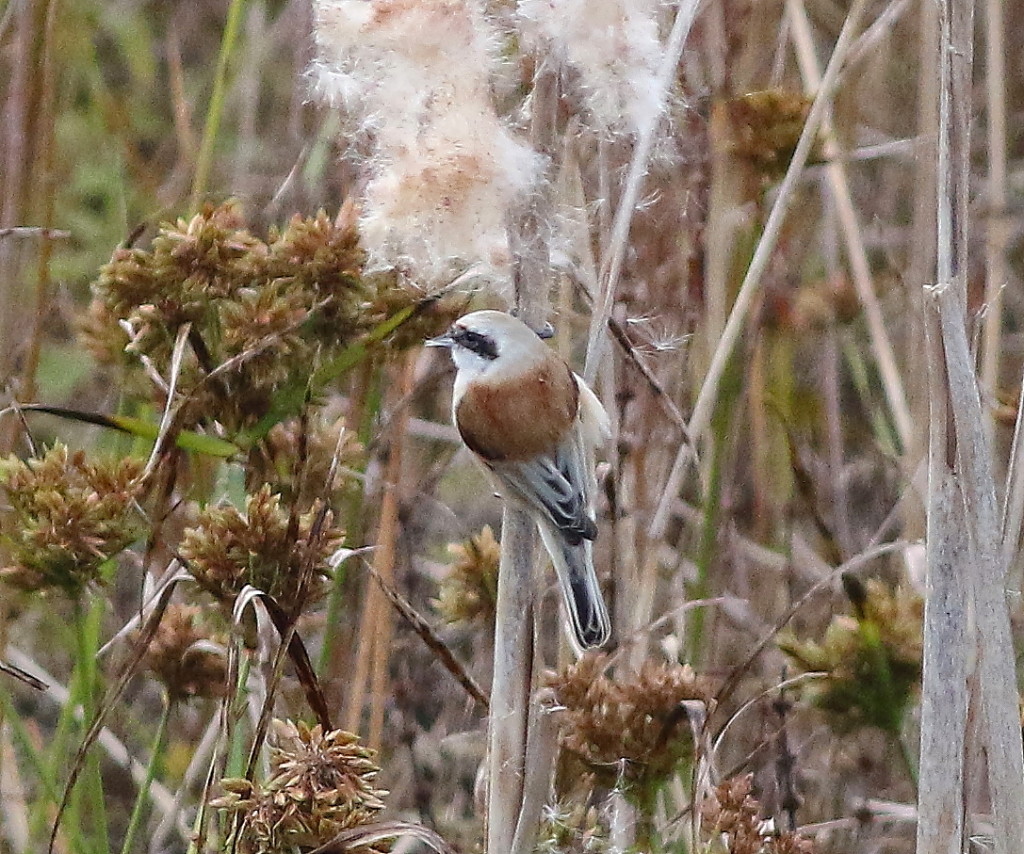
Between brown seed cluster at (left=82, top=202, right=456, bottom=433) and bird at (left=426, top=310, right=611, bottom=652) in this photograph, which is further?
bird at (left=426, top=310, right=611, bottom=652)

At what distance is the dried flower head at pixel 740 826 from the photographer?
4.28ft

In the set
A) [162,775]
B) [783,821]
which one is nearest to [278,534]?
[783,821]

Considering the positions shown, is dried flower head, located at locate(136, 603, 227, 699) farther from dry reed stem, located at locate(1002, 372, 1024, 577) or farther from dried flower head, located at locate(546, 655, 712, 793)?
dry reed stem, located at locate(1002, 372, 1024, 577)

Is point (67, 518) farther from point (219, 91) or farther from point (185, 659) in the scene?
point (219, 91)

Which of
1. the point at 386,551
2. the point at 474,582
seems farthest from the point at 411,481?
the point at 474,582

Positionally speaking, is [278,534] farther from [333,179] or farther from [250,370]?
[333,179]

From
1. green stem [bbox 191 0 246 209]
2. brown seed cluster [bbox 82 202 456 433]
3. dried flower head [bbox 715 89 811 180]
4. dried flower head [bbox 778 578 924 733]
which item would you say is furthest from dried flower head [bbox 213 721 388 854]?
dried flower head [bbox 715 89 811 180]

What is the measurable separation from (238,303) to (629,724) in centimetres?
59

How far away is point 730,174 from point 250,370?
1101 mm

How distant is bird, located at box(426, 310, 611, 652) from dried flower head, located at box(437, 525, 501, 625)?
69mm

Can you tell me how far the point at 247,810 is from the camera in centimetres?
116

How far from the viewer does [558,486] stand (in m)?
1.69

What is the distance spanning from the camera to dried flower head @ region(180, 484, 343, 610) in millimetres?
1319

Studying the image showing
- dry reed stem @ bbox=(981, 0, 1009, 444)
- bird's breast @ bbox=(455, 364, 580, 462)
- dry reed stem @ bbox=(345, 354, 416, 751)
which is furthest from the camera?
dry reed stem @ bbox=(981, 0, 1009, 444)
